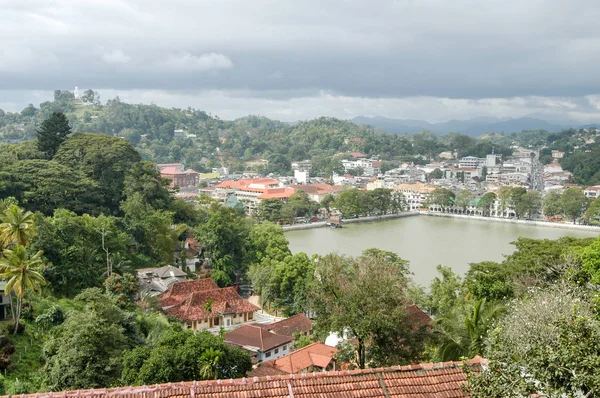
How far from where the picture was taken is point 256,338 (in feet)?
35.1

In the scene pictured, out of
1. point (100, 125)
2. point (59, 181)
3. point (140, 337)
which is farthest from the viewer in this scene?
point (100, 125)

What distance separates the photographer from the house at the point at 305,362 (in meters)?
9.23

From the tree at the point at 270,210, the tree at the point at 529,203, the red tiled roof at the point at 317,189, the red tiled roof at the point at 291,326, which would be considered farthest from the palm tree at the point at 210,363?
the red tiled roof at the point at 317,189

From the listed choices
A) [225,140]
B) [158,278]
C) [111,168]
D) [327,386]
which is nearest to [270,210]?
[111,168]

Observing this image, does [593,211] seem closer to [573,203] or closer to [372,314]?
[573,203]

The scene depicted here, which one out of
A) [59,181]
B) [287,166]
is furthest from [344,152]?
[59,181]

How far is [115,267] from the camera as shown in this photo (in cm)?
1272

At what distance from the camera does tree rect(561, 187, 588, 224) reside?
109ft

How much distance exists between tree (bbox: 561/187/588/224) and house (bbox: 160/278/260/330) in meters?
27.2

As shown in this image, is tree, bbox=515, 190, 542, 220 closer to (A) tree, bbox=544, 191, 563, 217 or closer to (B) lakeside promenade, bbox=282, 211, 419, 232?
(A) tree, bbox=544, 191, 563, 217

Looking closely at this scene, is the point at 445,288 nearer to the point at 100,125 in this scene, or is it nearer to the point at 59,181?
the point at 59,181

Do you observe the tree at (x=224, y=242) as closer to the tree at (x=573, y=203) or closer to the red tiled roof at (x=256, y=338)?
the red tiled roof at (x=256, y=338)

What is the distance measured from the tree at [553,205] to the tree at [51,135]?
96.1 feet

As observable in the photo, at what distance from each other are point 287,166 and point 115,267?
46399mm
